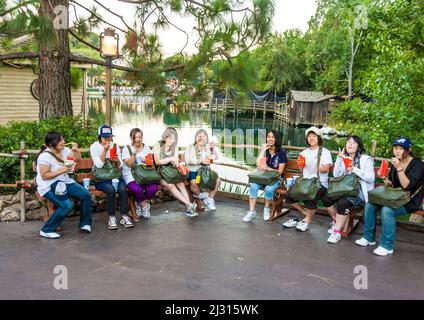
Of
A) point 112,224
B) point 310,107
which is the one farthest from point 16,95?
point 310,107

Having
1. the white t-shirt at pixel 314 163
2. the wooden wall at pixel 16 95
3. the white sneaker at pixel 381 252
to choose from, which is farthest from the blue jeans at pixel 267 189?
the wooden wall at pixel 16 95

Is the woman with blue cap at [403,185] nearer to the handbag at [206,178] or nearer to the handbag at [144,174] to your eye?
the handbag at [206,178]

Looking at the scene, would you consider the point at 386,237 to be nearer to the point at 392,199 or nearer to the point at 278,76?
the point at 392,199

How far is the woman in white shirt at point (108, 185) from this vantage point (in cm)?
511

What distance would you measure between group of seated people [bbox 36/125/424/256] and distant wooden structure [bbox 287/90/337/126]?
27830mm

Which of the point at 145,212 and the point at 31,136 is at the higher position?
the point at 31,136

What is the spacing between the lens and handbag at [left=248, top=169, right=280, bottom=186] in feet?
17.9

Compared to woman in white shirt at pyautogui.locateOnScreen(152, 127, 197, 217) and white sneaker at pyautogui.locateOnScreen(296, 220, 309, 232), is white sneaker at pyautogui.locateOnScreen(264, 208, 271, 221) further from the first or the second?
woman in white shirt at pyautogui.locateOnScreen(152, 127, 197, 217)

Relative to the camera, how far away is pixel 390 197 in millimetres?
4426

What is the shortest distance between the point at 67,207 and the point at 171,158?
1556 millimetres

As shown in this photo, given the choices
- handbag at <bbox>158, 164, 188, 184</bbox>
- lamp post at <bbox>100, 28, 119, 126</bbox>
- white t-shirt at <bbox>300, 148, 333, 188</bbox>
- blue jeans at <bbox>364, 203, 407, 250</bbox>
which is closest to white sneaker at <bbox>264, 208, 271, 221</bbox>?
white t-shirt at <bbox>300, 148, 333, 188</bbox>

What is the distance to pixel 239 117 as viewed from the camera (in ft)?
150

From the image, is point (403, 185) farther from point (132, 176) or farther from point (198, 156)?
point (132, 176)
